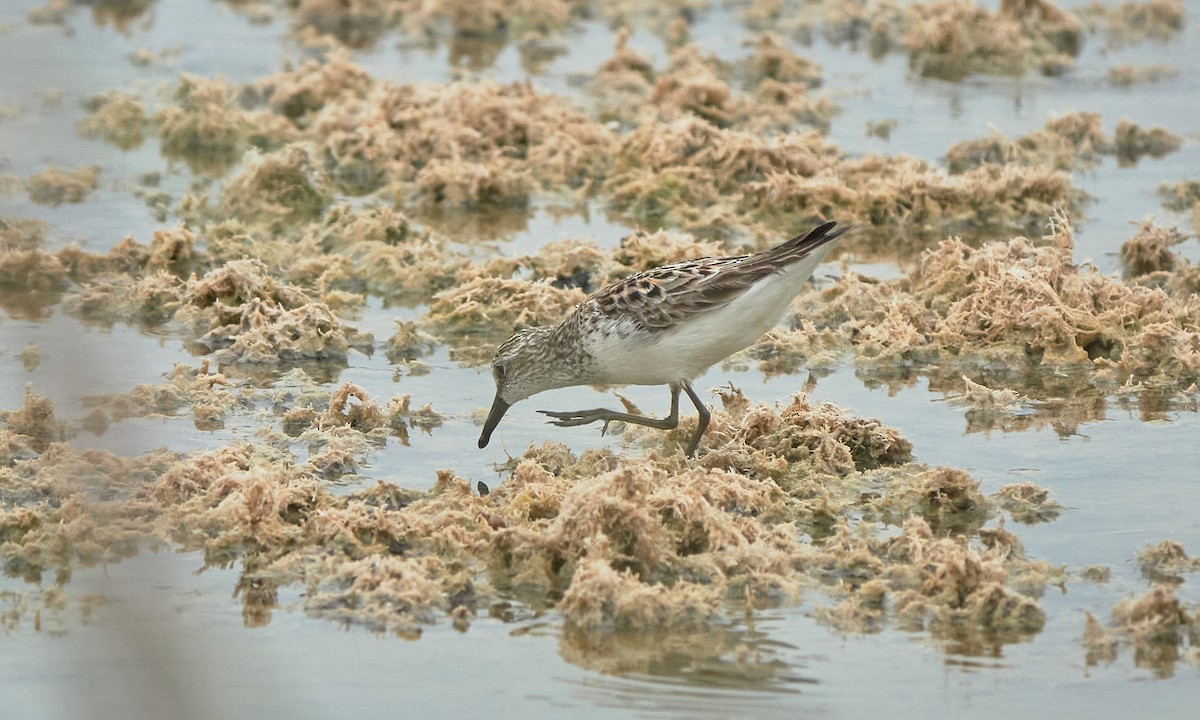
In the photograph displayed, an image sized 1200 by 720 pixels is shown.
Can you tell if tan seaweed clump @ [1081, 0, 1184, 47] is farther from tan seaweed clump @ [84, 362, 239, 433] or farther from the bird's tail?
tan seaweed clump @ [84, 362, 239, 433]

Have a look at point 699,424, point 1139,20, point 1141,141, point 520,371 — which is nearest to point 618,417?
Answer: point 699,424

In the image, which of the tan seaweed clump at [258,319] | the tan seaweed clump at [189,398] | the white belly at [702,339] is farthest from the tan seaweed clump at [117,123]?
the white belly at [702,339]

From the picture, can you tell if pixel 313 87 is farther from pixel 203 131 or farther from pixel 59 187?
pixel 59 187

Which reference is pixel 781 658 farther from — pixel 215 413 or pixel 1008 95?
pixel 1008 95

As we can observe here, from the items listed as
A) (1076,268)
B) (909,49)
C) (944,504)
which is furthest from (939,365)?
(909,49)

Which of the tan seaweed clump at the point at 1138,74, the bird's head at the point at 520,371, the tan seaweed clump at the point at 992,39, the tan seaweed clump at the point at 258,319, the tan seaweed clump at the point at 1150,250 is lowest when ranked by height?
the bird's head at the point at 520,371

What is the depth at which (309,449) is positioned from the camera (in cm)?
1056

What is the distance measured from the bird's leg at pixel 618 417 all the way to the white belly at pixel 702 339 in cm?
17

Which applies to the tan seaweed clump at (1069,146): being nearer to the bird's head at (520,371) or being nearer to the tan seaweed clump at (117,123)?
the bird's head at (520,371)

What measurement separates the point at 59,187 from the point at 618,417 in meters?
8.71

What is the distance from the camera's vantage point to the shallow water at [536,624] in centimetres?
655

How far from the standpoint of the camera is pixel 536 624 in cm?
823

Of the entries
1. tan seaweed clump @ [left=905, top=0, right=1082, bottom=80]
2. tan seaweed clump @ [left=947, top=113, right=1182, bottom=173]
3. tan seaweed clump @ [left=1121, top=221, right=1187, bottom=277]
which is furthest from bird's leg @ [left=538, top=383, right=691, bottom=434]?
tan seaweed clump @ [left=905, top=0, right=1082, bottom=80]

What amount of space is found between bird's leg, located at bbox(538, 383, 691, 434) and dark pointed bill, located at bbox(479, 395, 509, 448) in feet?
1.09
